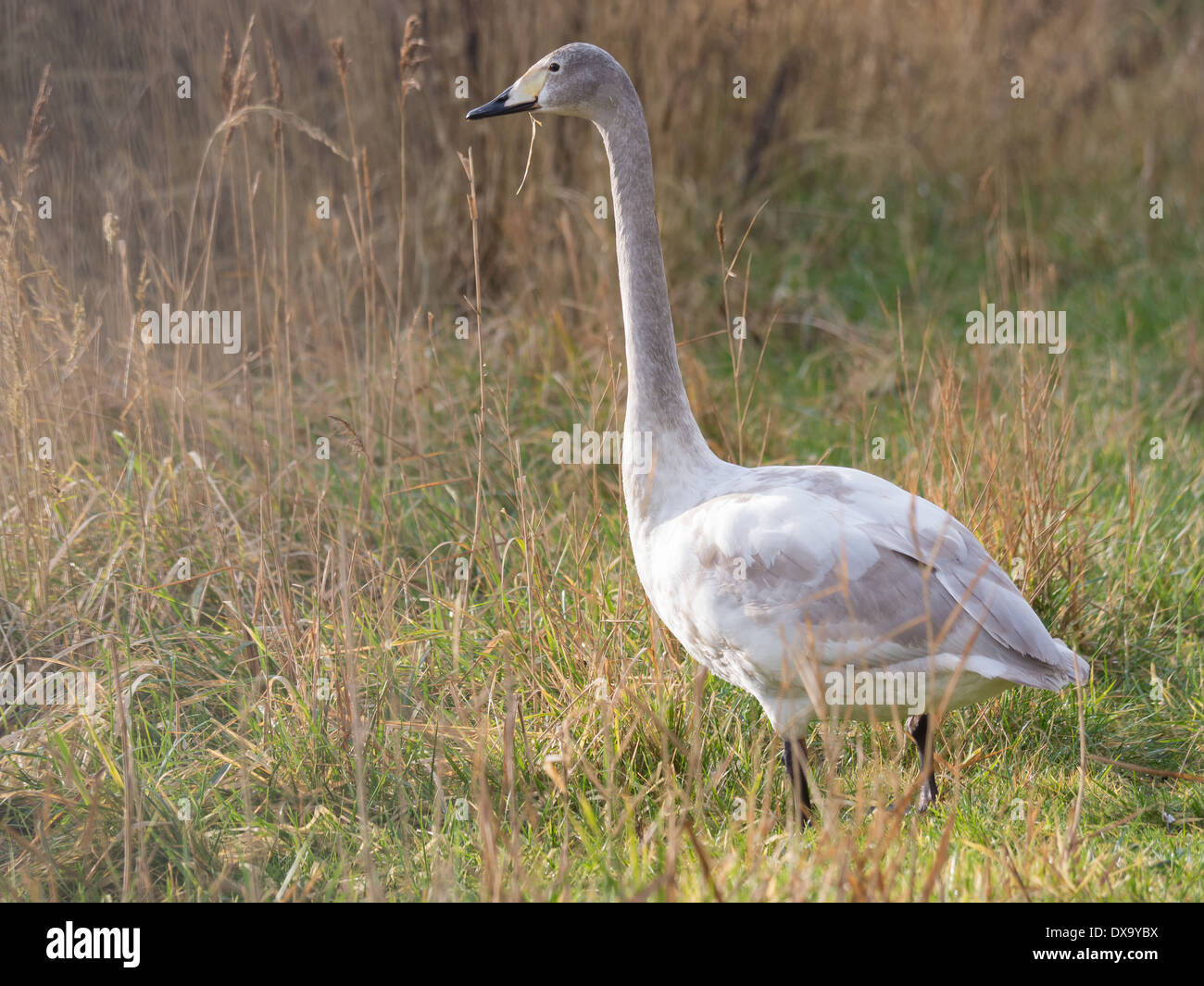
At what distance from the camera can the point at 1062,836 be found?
9.34 feet

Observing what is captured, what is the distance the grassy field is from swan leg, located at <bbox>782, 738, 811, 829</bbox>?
0.07 metres

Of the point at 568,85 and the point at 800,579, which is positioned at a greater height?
the point at 568,85

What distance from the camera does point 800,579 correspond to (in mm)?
2891

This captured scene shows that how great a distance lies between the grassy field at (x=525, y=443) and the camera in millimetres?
2961

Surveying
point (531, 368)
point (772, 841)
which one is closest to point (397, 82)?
point (531, 368)

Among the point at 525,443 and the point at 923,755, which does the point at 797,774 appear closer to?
the point at 923,755

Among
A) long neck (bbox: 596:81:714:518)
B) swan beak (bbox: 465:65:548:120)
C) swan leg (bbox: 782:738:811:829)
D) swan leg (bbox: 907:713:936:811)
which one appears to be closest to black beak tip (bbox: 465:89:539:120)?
swan beak (bbox: 465:65:548:120)

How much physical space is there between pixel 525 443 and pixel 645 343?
1.88m

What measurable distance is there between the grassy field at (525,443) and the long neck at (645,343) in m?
0.33

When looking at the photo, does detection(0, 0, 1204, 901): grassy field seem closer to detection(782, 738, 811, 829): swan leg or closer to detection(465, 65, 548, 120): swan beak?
detection(782, 738, 811, 829): swan leg

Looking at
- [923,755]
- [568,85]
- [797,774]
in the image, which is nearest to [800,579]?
[797,774]

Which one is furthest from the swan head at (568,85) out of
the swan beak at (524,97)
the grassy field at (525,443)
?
the grassy field at (525,443)

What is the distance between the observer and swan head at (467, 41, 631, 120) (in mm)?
3268

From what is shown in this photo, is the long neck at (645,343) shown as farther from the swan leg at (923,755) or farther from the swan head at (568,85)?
the swan leg at (923,755)
